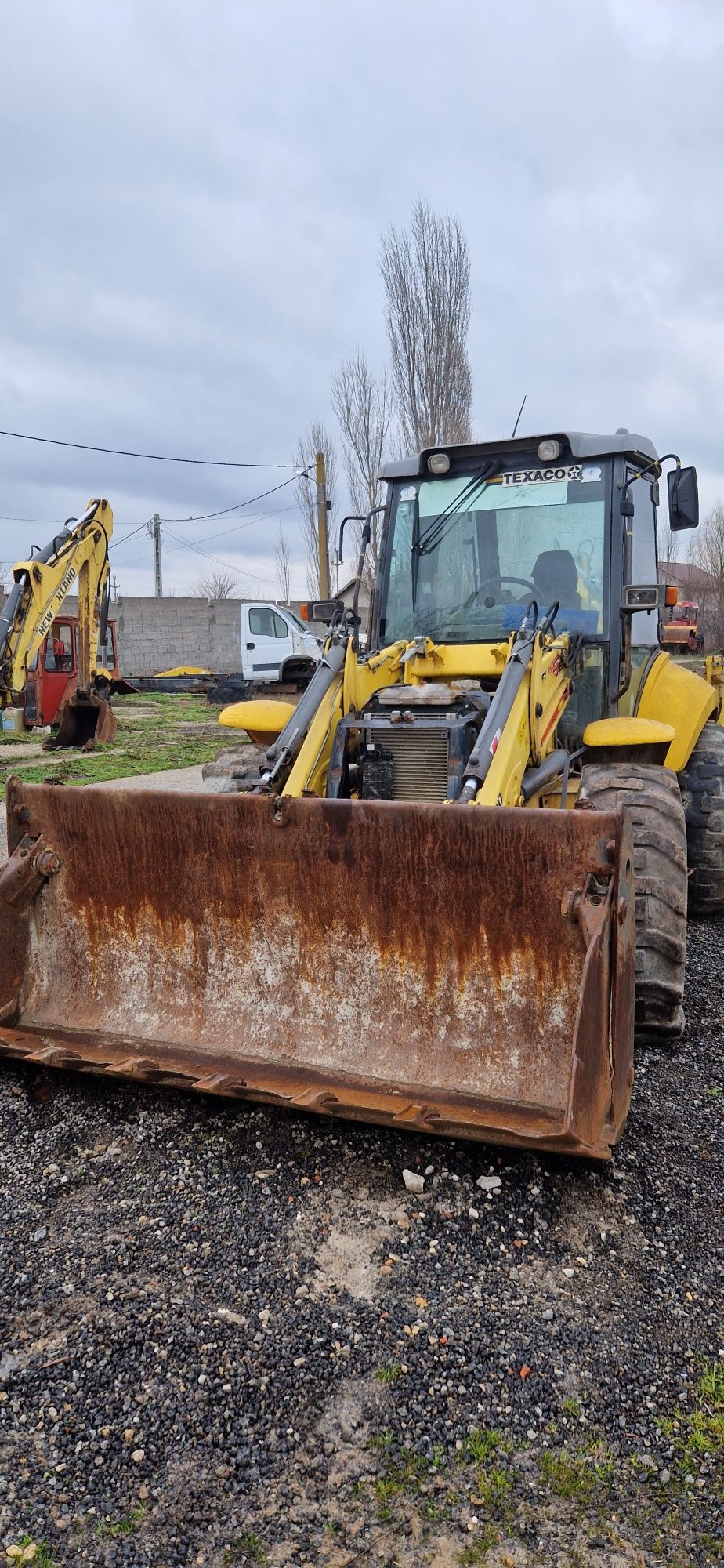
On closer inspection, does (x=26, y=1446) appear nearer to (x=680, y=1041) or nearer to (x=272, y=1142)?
(x=272, y=1142)

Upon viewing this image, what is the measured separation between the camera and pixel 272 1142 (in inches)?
131

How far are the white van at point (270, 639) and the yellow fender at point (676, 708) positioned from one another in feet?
49.2

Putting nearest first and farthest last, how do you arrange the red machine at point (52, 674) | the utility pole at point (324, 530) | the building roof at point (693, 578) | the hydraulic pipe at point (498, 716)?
the hydraulic pipe at point (498, 716)
the red machine at point (52, 674)
the utility pole at point (324, 530)
the building roof at point (693, 578)

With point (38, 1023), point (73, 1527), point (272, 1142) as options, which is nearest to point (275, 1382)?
point (73, 1527)

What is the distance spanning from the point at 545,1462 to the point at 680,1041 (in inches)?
90.0

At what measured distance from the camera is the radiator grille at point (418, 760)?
173 inches

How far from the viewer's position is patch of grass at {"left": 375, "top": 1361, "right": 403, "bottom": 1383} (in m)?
2.35

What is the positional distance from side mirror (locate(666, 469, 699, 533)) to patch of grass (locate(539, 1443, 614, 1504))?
431cm

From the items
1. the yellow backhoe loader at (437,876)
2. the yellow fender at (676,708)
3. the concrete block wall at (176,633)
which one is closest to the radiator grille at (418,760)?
the yellow backhoe loader at (437,876)

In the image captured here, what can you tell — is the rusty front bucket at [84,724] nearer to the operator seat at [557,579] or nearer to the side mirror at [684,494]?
the operator seat at [557,579]

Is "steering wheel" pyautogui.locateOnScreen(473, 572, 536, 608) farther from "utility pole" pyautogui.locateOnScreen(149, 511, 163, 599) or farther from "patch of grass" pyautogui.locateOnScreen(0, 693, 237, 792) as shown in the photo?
"utility pole" pyautogui.locateOnScreen(149, 511, 163, 599)

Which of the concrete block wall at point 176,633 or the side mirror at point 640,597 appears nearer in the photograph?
the side mirror at point 640,597

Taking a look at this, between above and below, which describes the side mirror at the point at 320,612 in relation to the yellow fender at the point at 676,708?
above

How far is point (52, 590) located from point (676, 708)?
9.43 meters
